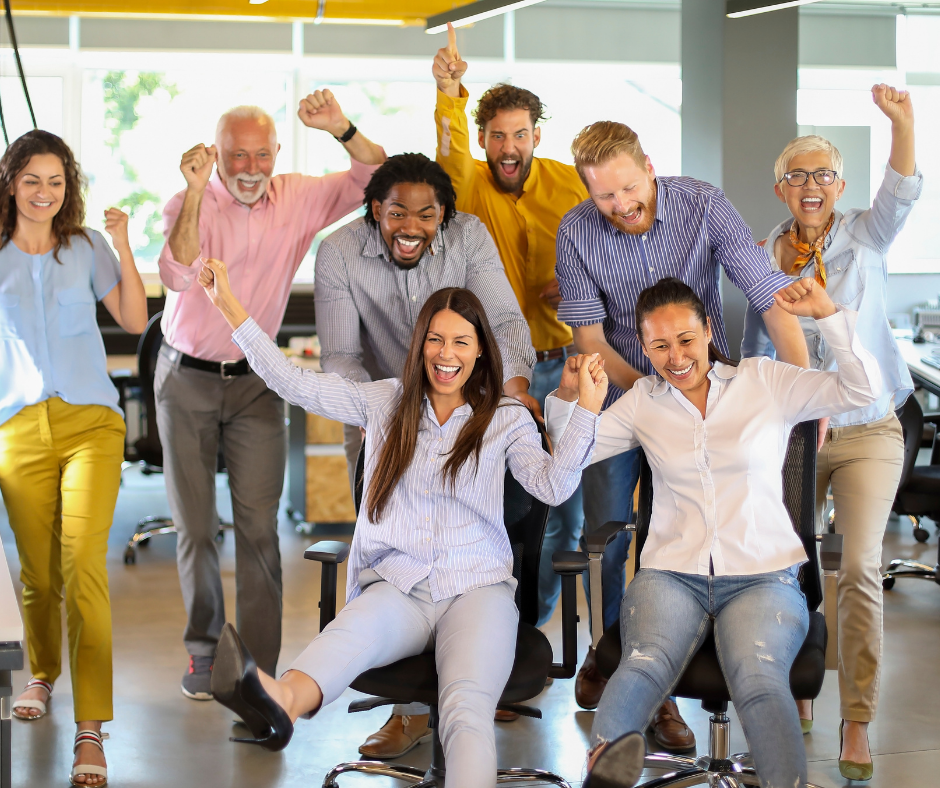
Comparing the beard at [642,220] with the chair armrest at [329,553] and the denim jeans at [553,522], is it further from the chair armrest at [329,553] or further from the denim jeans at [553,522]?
the chair armrest at [329,553]

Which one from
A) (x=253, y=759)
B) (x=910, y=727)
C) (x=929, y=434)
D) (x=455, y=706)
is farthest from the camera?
(x=929, y=434)

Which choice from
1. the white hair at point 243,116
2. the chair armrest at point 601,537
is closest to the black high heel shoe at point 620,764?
the chair armrest at point 601,537

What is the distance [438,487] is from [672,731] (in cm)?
107

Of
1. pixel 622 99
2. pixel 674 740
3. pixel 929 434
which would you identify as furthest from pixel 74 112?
pixel 674 740

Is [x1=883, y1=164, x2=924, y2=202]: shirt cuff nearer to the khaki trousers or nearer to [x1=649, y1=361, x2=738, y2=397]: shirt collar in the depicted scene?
the khaki trousers

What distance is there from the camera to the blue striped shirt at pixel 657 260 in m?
2.78

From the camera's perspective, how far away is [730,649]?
228cm

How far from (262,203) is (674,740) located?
2.03 metres

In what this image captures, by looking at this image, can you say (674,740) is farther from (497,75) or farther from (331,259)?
(497,75)

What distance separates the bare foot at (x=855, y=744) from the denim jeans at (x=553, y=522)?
95 cm

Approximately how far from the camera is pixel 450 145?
3182mm

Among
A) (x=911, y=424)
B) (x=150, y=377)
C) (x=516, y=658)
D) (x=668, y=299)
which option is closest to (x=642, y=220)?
(x=668, y=299)

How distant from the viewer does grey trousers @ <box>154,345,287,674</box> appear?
320cm

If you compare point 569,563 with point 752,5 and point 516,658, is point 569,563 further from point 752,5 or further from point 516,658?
point 752,5
